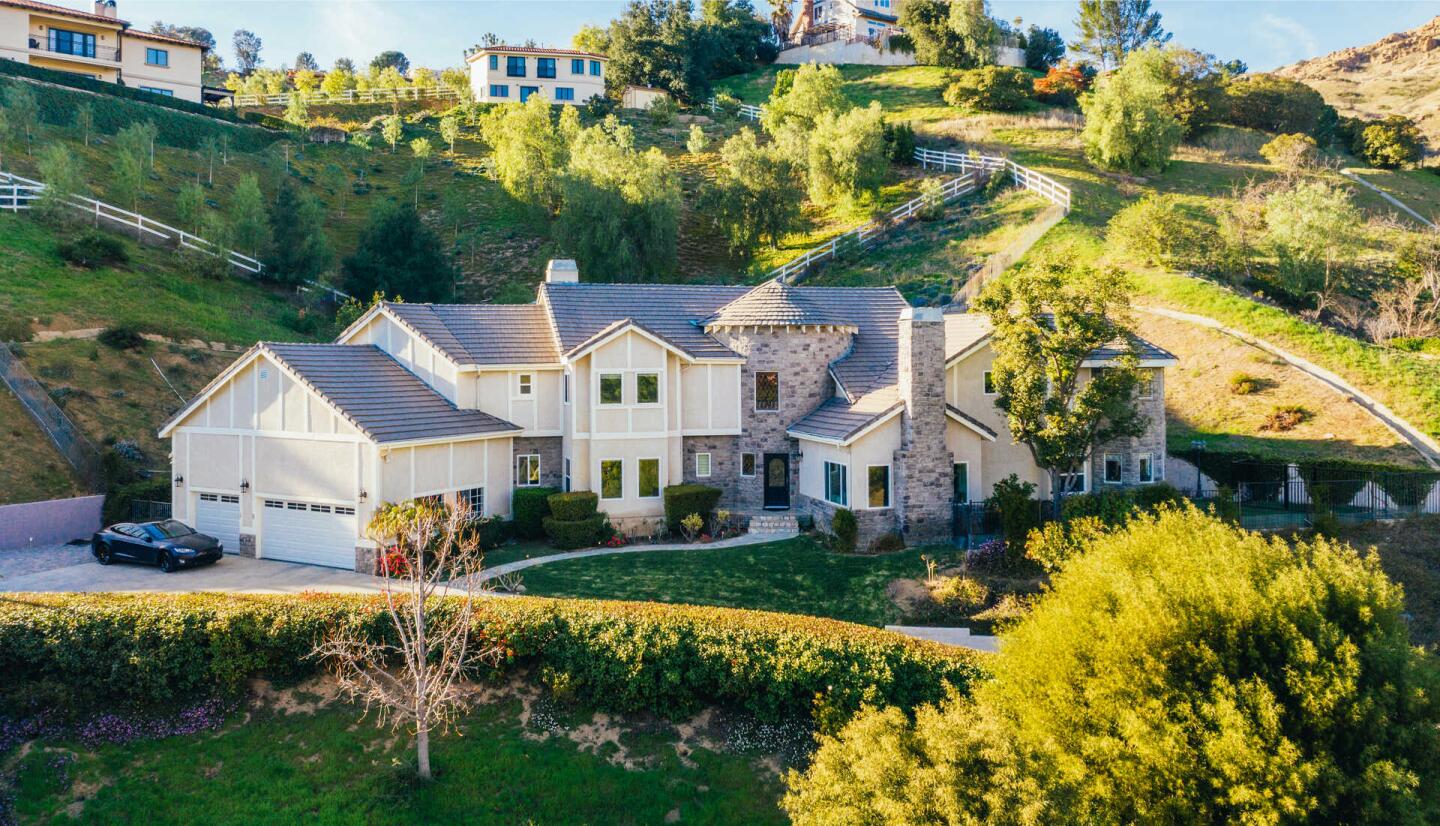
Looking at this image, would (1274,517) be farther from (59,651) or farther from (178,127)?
(178,127)

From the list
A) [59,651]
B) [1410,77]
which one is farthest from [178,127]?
[1410,77]

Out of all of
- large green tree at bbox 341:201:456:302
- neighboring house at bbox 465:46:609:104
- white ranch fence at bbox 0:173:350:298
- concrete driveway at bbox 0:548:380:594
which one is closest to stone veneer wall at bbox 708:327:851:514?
concrete driveway at bbox 0:548:380:594

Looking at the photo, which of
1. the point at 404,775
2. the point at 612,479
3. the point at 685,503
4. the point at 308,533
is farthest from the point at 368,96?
the point at 404,775

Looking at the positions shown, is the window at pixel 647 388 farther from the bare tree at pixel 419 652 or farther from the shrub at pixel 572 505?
the bare tree at pixel 419 652

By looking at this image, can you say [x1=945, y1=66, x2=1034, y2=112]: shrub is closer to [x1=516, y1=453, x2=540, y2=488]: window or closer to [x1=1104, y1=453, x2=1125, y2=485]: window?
[x1=1104, y1=453, x2=1125, y2=485]: window

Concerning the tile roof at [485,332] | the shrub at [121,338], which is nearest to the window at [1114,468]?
the tile roof at [485,332]

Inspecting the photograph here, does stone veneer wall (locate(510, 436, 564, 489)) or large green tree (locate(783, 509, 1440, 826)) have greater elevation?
stone veneer wall (locate(510, 436, 564, 489))
